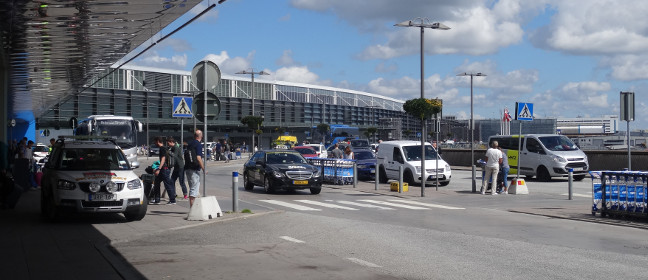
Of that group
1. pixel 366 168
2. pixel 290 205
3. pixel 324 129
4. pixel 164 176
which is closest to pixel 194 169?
pixel 164 176

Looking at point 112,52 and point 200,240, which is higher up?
point 112,52

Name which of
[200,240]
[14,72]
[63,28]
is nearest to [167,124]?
[14,72]

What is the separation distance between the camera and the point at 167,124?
295 feet

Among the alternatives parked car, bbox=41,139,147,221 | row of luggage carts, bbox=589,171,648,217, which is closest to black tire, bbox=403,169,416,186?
row of luggage carts, bbox=589,171,648,217

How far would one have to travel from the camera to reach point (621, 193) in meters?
14.7

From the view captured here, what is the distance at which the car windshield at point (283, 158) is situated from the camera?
74.9ft

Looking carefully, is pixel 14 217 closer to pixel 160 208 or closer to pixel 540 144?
pixel 160 208

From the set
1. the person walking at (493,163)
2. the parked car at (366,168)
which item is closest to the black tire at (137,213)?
the person walking at (493,163)

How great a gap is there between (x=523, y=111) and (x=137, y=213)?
49.7 feet

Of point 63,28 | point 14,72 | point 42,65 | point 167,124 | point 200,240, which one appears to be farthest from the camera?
point 167,124

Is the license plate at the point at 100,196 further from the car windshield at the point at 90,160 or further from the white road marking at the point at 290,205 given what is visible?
the white road marking at the point at 290,205

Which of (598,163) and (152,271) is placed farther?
(598,163)

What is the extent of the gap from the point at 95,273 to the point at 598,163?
30.6m

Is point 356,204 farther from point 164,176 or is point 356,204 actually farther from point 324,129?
point 324,129
